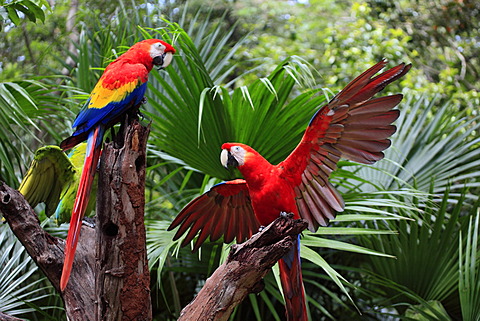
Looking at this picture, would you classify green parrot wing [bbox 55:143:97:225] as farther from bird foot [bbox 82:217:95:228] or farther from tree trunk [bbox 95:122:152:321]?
tree trunk [bbox 95:122:152:321]

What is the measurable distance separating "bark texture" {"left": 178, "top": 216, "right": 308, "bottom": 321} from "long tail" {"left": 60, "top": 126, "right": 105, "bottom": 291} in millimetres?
319

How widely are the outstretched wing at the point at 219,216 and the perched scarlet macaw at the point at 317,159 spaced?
0.15m

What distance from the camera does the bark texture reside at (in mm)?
1233

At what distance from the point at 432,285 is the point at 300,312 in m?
0.87

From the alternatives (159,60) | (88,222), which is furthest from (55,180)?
(159,60)

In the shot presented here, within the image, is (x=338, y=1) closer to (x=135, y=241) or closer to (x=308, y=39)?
(x=308, y=39)

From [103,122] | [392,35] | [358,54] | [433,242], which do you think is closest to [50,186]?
[103,122]

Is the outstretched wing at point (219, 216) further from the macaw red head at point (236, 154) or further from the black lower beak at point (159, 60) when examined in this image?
the black lower beak at point (159, 60)

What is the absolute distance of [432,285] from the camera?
199 centimetres

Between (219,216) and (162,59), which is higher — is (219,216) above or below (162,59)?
below

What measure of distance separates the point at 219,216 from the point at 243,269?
0.36 metres

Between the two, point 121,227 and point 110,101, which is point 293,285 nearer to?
point 121,227

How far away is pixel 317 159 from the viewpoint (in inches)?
54.6

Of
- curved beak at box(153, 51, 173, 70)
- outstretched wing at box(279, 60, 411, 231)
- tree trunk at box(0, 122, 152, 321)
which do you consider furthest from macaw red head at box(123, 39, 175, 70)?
outstretched wing at box(279, 60, 411, 231)
